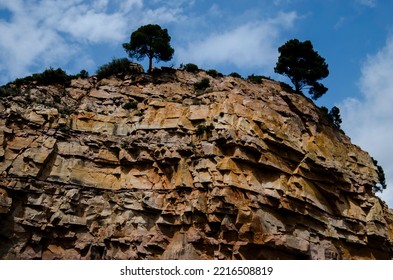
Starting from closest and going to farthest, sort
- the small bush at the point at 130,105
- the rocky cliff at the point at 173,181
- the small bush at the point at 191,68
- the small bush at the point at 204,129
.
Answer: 1. the rocky cliff at the point at 173,181
2. the small bush at the point at 204,129
3. the small bush at the point at 130,105
4. the small bush at the point at 191,68

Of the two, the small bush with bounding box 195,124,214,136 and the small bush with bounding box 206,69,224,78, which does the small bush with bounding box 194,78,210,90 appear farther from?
the small bush with bounding box 195,124,214,136

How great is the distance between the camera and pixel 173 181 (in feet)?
102

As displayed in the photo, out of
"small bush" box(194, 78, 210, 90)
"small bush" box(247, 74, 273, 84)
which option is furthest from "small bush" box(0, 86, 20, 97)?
"small bush" box(247, 74, 273, 84)

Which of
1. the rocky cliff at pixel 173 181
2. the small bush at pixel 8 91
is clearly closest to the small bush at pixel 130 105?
the rocky cliff at pixel 173 181

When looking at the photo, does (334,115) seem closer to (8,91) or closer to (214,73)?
(214,73)

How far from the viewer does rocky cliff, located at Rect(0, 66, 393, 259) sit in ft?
95.4

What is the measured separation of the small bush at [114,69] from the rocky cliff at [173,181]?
2.12 metres

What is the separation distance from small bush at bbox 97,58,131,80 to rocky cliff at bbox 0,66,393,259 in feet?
6.95

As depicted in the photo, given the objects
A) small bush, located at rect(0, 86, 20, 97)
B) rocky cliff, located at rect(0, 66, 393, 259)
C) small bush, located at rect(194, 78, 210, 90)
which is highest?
small bush, located at rect(194, 78, 210, 90)

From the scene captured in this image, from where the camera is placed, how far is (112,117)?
112ft

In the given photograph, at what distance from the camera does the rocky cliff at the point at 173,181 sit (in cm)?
2908

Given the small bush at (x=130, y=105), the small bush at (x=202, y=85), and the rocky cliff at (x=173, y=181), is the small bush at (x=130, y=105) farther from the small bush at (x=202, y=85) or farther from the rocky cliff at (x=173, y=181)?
the small bush at (x=202, y=85)

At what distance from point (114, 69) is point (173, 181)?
12231mm

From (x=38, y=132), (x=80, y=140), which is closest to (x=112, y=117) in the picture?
(x=80, y=140)
